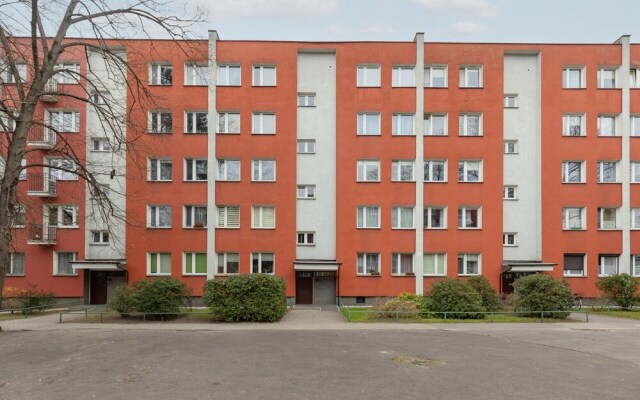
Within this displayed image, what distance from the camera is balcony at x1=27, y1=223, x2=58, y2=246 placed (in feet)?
91.3

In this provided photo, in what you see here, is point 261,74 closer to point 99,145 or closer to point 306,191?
point 306,191

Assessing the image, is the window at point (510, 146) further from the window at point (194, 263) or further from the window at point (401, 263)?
the window at point (194, 263)

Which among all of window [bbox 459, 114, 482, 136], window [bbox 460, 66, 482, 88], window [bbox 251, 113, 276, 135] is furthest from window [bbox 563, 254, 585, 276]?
window [bbox 251, 113, 276, 135]

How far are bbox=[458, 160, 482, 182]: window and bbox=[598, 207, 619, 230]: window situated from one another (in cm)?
803

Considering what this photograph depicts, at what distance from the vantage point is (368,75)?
29484 millimetres

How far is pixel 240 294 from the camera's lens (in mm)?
20812

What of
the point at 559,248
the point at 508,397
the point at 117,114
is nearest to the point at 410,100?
the point at 559,248

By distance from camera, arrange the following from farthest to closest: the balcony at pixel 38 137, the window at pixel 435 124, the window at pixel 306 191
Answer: the window at pixel 435 124
the window at pixel 306 191
the balcony at pixel 38 137

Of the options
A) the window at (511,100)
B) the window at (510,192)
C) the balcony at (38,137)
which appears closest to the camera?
the balcony at (38,137)

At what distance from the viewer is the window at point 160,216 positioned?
28688 millimetres

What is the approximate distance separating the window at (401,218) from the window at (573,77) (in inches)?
497

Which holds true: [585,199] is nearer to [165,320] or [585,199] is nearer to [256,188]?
[256,188]

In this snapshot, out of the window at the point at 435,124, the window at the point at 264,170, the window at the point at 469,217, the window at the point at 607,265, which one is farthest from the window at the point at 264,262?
the window at the point at 607,265

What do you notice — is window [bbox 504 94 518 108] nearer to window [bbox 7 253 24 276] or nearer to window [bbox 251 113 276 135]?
window [bbox 251 113 276 135]
